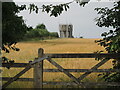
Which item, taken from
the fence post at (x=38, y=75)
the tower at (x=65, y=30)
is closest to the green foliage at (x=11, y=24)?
the fence post at (x=38, y=75)

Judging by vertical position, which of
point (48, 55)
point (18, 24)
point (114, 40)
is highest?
point (18, 24)

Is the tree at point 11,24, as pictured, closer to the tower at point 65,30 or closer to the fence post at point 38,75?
the fence post at point 38,75

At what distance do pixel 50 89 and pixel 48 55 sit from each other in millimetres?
2046

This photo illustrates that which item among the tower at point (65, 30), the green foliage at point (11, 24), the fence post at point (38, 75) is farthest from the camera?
the tower at point (65, 30)

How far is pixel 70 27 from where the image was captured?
77750 millimetres

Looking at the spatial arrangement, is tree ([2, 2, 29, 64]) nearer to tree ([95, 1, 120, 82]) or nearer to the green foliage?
the green foliage

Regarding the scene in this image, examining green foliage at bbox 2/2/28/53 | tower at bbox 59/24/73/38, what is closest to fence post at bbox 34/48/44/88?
green foliage at bbox 2/2/28/53

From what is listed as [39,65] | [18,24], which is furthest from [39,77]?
[18,24]

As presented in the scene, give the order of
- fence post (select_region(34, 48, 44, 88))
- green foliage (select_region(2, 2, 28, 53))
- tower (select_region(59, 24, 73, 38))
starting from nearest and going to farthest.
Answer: green foliage (select_region(2, 2, 28, 53)), fence post (select_region(34, 48, 44, 88)), tower (select_region(59, 24, 73, 38))

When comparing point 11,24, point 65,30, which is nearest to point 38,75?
point 11,24

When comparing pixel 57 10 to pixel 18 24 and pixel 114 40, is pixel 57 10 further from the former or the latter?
pixel 114 40

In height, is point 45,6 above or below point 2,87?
above

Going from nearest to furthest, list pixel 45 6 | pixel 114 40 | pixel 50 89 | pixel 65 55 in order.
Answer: pixel 114 40
pixel 65 55
pixel 45 6
pixel 50 89

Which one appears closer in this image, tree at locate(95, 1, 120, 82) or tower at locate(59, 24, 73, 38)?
tree at locate(95, 1, 120, 82)
